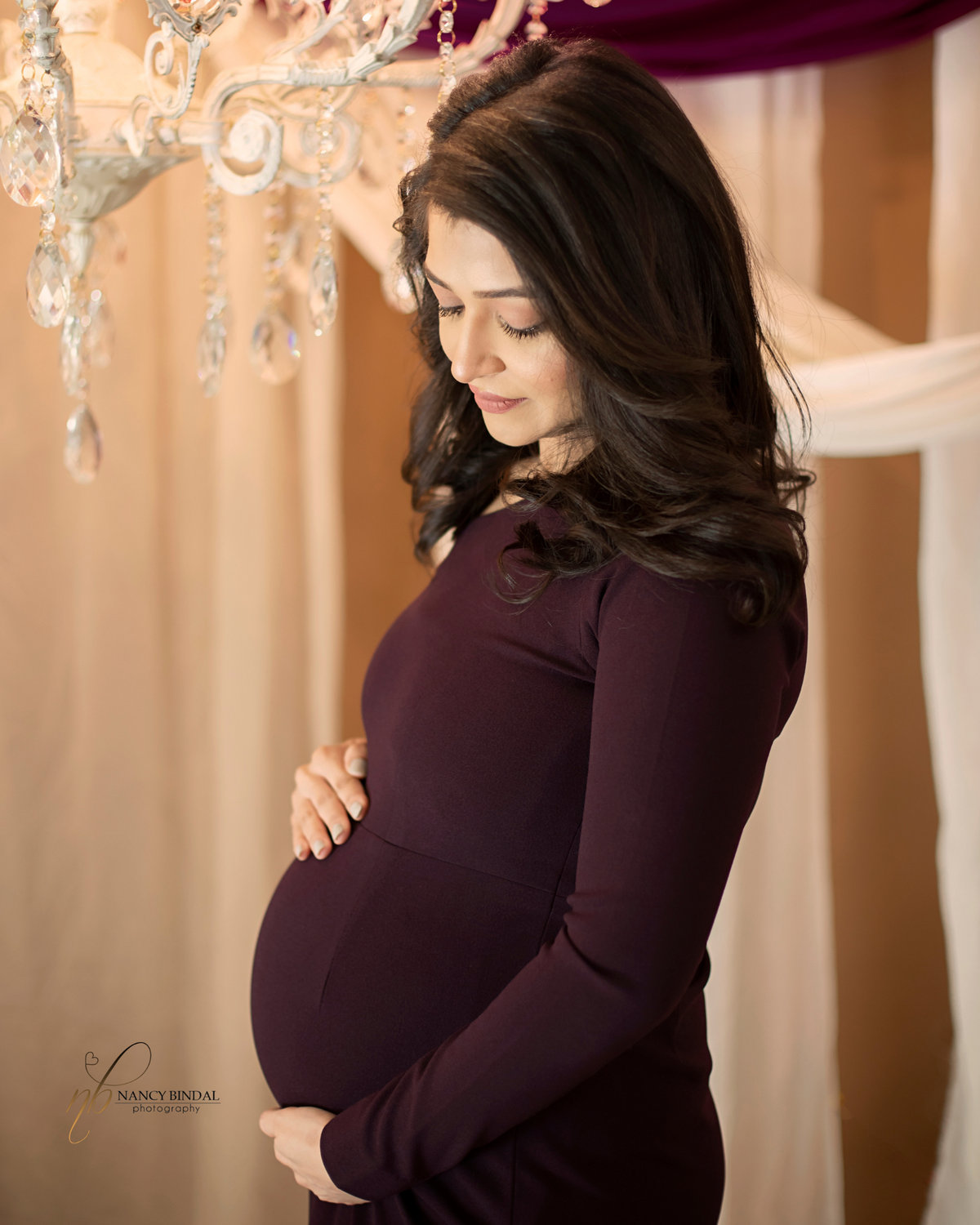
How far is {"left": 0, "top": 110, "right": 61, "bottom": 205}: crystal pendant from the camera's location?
0.74 m

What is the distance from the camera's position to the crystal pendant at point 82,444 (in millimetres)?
1053

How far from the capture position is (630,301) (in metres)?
0.76

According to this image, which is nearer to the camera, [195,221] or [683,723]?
[683,723]

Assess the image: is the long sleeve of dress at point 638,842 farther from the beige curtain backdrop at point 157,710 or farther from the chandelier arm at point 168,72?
the beige curtain backdrop at point 157,710

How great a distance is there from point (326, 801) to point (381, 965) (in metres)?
0.23


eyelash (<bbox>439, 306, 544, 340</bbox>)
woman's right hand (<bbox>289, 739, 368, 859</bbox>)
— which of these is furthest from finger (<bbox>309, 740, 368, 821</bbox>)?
eyelash (<bbox>439, 306, 544, 340</bbox>)

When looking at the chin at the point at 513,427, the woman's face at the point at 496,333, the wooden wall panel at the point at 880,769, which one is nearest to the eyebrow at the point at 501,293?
the woman's face at the point at 496,333

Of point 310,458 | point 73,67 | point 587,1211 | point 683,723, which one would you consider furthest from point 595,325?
point 310,458

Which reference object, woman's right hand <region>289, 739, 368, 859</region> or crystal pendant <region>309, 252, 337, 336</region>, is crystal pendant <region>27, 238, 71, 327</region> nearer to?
crystal pendant <region>309, 252, 337, 336</region>

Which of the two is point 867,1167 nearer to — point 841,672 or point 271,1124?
point 841,672

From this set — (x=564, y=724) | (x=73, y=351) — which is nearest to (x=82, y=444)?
(x=73, y=351)

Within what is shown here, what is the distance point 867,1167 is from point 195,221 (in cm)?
201

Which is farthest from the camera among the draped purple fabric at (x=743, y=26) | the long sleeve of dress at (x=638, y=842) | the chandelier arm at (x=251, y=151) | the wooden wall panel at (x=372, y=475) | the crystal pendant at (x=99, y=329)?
the wooden wall panel at (x=372, y=475)

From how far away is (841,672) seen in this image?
1.74 m
